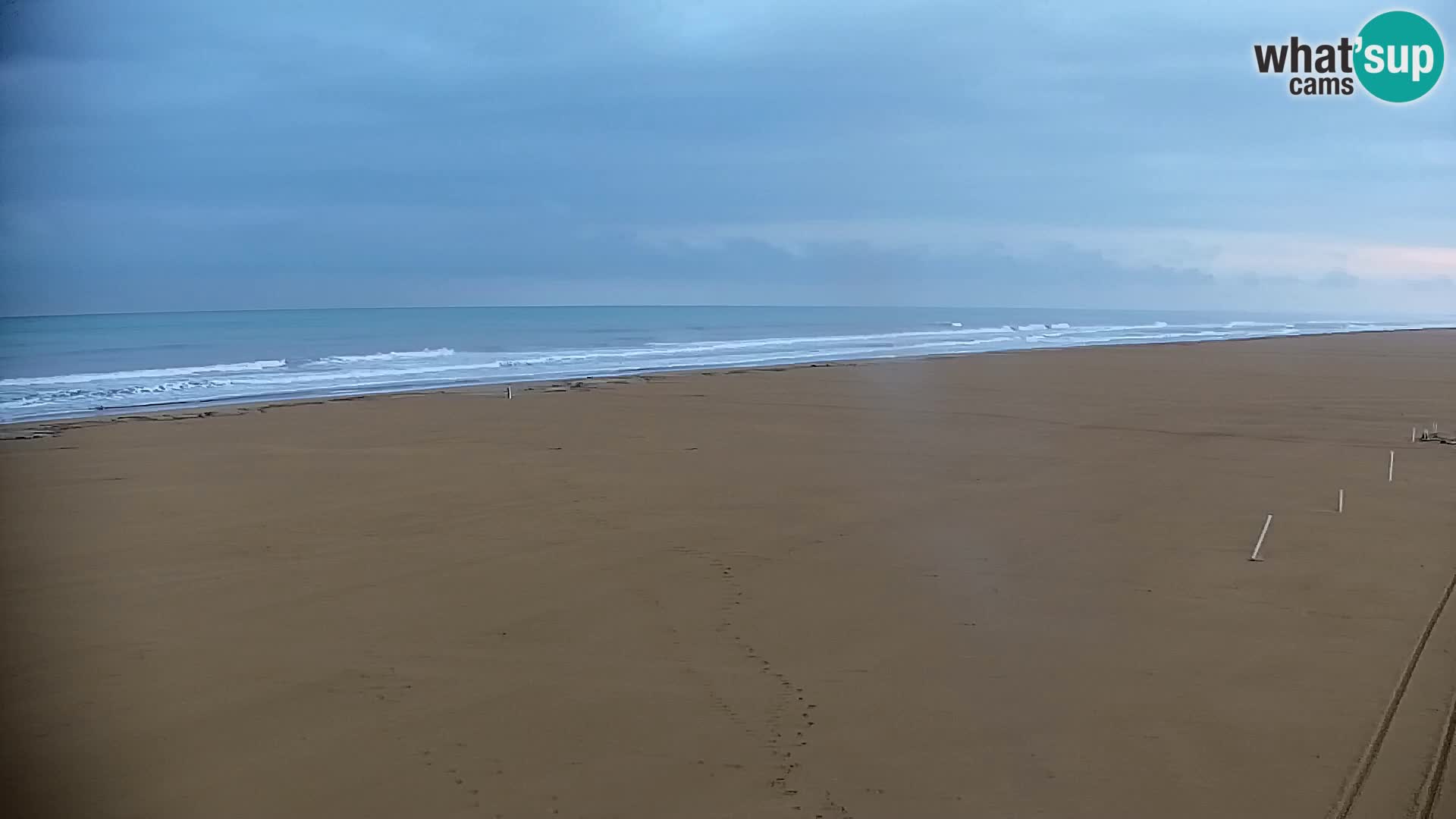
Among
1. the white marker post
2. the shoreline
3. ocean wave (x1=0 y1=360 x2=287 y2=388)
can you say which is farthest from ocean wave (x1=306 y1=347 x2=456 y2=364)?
the white marker post

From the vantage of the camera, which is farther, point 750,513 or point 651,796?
point 750,513

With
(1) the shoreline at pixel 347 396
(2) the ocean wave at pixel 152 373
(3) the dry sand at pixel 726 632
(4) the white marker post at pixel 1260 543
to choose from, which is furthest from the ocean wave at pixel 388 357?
(4) the white marker post at pixel 1260 543

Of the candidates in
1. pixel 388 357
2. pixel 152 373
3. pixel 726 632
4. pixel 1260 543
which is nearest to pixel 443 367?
pixel 388 357

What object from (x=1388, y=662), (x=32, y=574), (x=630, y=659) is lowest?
(x=1388, y=662)

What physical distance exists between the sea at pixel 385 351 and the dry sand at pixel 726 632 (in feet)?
5.06

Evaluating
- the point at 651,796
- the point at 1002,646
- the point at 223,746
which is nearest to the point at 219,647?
the point at 223,746

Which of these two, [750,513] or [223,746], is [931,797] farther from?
[750,513]

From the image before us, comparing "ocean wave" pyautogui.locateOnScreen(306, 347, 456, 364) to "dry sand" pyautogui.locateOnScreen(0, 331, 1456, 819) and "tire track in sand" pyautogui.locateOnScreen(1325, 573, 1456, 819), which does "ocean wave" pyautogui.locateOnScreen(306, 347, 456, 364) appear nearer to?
"dry sand" pyautogui.locateOnScreen(0, 331, 1456, 819)

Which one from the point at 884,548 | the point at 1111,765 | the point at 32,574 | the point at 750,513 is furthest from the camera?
the point at 750,513

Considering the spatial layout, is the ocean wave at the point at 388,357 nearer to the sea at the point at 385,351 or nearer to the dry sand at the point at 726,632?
the sea at the point at 385,351

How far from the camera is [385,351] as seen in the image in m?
34.7

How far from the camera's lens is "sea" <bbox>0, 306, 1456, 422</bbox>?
1838 centimetres

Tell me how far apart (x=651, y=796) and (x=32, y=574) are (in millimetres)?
2032

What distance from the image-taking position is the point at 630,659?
464cm
